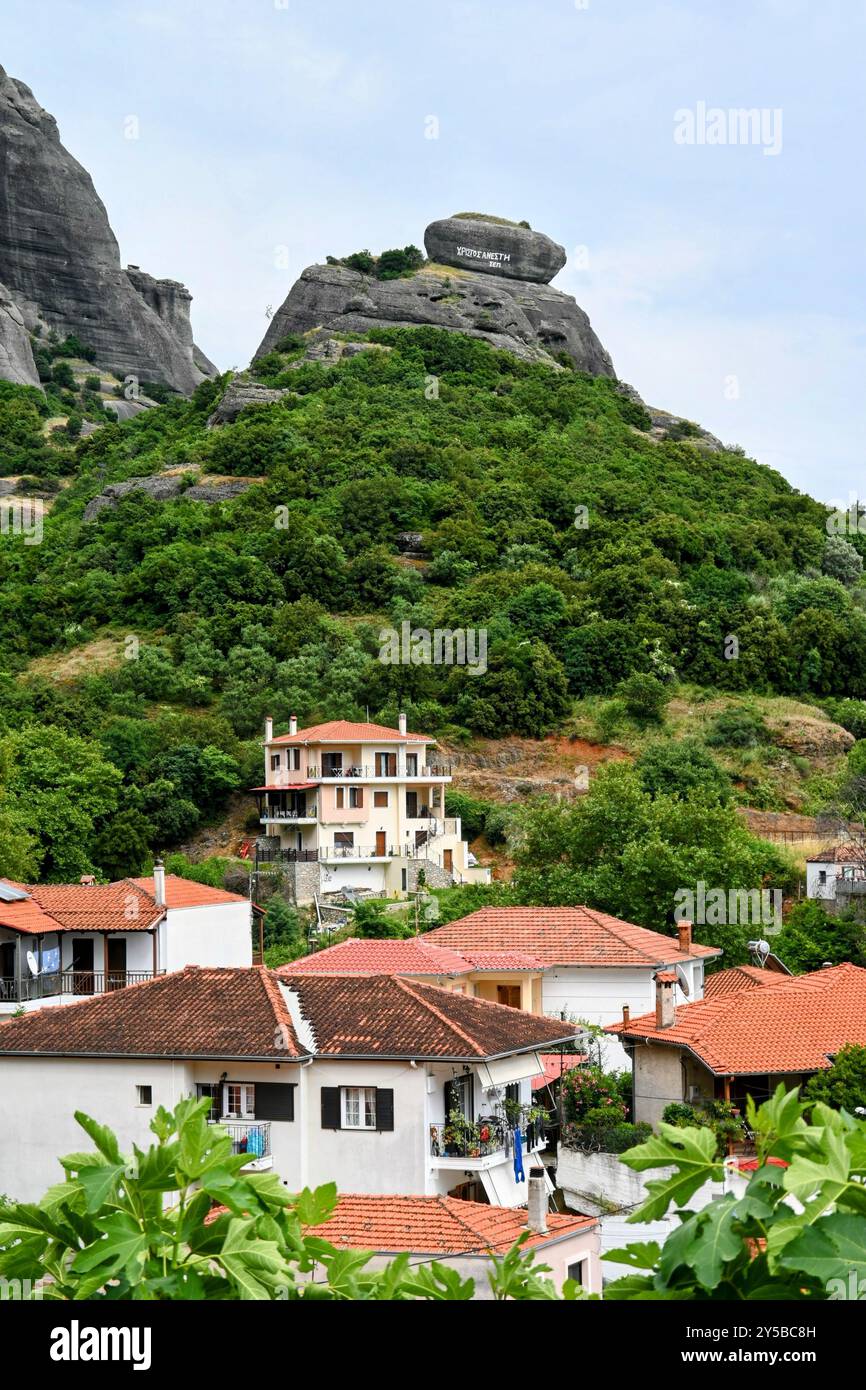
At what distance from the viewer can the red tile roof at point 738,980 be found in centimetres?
3375

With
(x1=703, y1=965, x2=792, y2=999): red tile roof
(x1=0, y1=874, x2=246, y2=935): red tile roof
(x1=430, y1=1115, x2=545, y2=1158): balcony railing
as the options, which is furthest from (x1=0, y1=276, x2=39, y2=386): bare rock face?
(x1=430, y1=1115, x2=545, y2=1158): balcony railing

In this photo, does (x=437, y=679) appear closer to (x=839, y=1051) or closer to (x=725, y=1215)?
(x=839, y=1051)

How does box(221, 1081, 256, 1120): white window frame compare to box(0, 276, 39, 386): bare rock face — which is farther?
box(0, 276, 39, 386): bare rock face

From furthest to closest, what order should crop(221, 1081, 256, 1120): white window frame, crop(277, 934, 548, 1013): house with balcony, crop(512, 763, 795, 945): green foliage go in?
crop(512, 763, 795, 945): green foliage < crop(277, 934, 548, 1013): house with balcony < crop(221, 1081, 256, 1120): white window frame

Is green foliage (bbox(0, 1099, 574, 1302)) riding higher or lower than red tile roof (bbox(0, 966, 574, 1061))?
higher

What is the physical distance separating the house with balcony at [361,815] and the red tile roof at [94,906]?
14.8 metres

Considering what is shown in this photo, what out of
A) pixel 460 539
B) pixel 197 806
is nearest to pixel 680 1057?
pixel 197 806

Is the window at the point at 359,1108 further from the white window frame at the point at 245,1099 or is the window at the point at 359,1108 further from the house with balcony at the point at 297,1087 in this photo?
the white window frame at the point at 245,1099

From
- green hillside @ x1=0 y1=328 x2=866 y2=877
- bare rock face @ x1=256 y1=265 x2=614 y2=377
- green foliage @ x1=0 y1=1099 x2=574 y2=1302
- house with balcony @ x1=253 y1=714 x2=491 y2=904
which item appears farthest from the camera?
bare rock face @ x1=256 y1=265 x2=614 y2=377

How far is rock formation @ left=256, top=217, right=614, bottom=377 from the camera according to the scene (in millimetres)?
106562

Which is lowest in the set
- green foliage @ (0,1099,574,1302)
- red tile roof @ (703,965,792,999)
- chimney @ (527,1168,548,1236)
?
chimney @ (527,1168,548,1236)

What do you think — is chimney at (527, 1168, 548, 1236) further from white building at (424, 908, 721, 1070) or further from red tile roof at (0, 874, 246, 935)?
red tile roof at (0, 874, 246, 935)

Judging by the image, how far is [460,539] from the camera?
75.3 m

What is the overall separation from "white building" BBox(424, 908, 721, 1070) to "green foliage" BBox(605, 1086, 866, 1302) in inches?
1083
